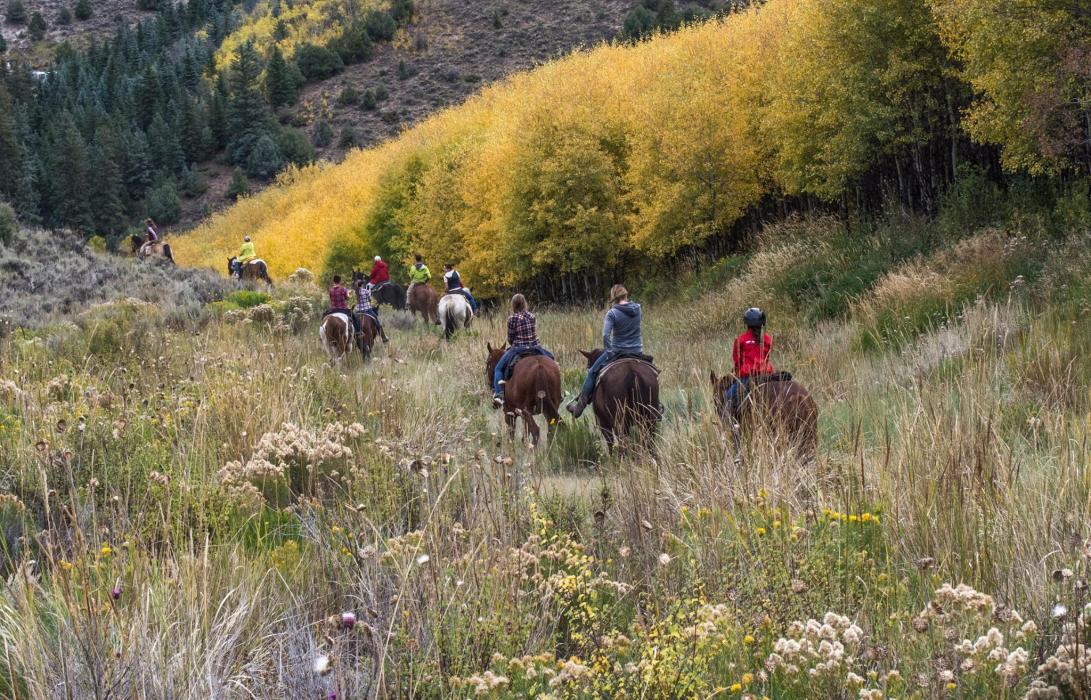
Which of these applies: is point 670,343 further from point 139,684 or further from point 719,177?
point 139,684

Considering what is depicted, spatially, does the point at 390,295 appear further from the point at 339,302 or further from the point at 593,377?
the point at 593,377

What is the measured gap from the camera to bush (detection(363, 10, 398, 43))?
381 feet

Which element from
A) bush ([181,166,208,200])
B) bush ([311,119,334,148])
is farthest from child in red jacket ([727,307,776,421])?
bush ([181,166,208,200])

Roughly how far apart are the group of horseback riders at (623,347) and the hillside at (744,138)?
11988 millimetres

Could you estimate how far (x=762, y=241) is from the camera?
31.7 m

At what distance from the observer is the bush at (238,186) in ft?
322

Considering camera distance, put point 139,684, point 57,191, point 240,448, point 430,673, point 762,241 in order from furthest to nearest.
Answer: point 57,191
point 762,241
point 240,448
point 430,673
point 139,684

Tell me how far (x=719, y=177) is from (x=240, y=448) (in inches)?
1102

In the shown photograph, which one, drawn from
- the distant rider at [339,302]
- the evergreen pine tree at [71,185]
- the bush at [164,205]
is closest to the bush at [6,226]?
the distant rider at [339,302]

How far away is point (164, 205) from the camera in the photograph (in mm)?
96375

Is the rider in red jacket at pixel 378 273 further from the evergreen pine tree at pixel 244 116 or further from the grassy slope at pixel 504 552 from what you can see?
the evergreen pine tree at pixel 244 116

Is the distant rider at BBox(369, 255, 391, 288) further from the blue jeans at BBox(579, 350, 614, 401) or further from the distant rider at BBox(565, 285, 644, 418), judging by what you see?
the distant rider at BBox(565, 285, 644, 418)

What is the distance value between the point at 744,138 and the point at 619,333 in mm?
24187

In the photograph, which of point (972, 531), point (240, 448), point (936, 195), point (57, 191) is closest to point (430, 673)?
point (972, 531)
